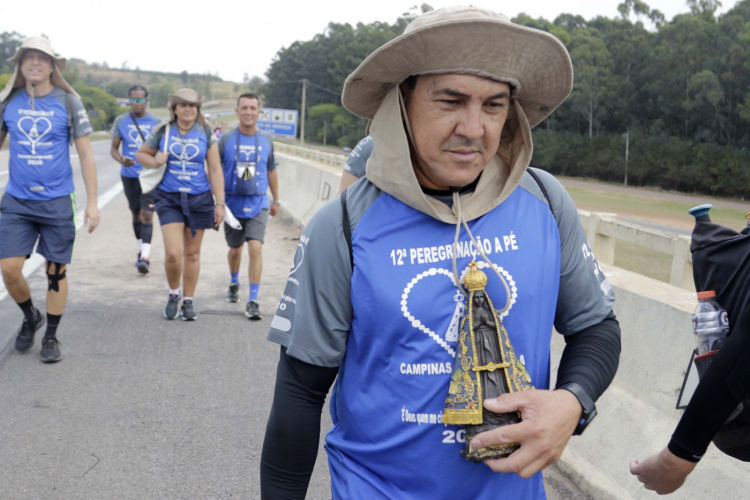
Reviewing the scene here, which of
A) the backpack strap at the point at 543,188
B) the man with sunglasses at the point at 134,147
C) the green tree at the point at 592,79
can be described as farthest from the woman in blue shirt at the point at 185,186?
the green tree at the point at 592,79

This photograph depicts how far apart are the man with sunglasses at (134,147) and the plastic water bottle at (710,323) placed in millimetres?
8871

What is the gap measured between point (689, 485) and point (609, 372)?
1.61 meters

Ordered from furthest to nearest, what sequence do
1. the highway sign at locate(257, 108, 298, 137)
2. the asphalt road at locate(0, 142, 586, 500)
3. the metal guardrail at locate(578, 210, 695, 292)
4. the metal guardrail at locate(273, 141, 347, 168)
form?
1. the highway sign at locate(257, 108, 298, 137)
2. the metal guardrail at locate(273, 141, 347, 168)
3. the metal guardrail at locate(578, 210, 695, 292)
4. the asphalt road at locate(0, 142, 586, 500)

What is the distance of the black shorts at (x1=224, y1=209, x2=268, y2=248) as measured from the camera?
8469 millimetres

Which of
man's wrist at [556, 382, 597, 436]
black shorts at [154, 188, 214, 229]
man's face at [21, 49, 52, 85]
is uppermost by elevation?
man's face at [21, 49, 52, 85]

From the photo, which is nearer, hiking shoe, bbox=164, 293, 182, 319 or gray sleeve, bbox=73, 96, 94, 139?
gray sleeve, bbox=73, 96, 94, 139

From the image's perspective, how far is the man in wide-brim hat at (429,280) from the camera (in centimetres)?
184

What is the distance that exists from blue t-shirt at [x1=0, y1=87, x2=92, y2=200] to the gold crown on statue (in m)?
5.06

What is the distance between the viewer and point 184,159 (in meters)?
7.70

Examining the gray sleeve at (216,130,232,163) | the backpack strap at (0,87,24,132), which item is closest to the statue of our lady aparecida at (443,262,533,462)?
the backpack strap at (0,87,24,132)

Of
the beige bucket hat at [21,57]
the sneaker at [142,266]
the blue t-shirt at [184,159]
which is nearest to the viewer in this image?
the beige bucket hat at [21,57]

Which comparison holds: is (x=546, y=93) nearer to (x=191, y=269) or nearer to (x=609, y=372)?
(x=609, y=372)

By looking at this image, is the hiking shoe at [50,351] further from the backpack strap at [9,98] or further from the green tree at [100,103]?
the green tree at [100,103]

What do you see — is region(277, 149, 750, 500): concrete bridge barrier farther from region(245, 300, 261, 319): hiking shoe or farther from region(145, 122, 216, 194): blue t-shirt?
region(145, 122, 216, 194): blue t-shirt
